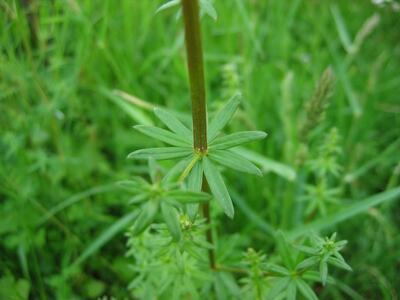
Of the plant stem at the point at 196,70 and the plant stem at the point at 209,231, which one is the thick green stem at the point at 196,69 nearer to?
the plant stem at the point at 196,70

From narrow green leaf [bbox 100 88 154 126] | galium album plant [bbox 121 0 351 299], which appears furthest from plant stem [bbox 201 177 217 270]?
narrow green leaf [bbox 100 88 154 126]

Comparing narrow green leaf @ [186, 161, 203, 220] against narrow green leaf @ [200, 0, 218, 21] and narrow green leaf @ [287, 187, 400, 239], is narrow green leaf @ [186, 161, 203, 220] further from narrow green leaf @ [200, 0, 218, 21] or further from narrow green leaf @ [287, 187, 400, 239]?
narrow green leaf @ [287, 187, 400, 239]

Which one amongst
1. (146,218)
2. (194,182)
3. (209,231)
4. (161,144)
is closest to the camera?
(146,218)

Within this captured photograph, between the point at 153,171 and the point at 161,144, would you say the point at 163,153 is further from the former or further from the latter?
the point at 161,144

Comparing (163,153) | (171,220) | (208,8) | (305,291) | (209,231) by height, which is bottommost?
(305,291)

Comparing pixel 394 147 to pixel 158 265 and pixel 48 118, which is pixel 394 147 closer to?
pixel 158 265

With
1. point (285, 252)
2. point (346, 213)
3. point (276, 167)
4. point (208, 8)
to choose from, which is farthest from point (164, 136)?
point (346, 213)
